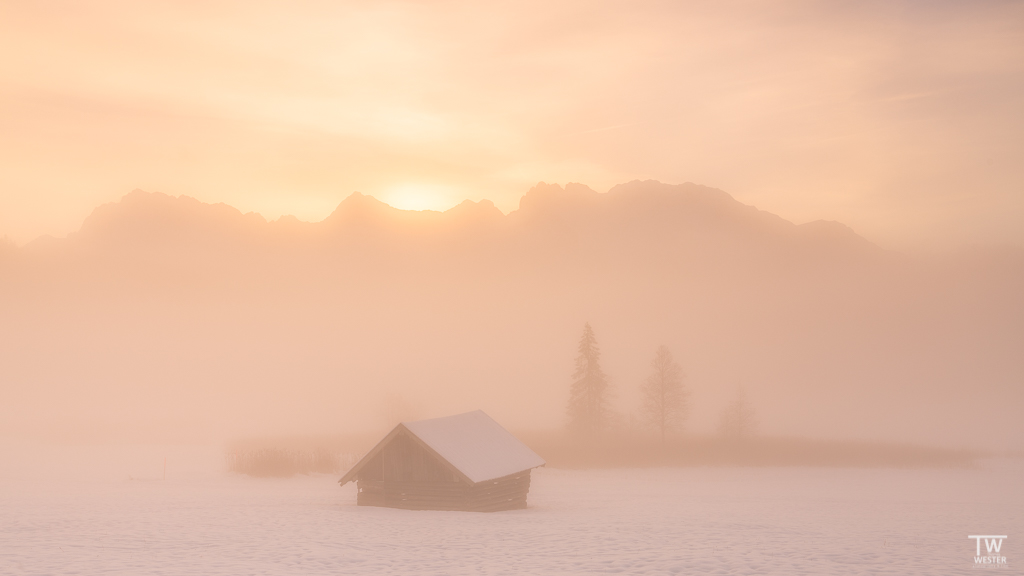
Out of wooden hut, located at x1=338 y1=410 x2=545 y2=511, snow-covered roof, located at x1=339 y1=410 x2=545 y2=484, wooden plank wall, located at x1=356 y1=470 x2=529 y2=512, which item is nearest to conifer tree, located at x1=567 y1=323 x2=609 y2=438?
snow-covered roof, located at x1=339 y1=410 x2=545 y2=484

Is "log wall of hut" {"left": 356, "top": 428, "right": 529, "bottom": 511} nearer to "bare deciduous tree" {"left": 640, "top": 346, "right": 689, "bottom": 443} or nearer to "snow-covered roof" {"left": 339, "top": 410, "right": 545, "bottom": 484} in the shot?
"snow-covered roof" {"left": 339, "top": 410, "right": 545, "bottom": 484}

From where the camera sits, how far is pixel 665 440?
70125mm

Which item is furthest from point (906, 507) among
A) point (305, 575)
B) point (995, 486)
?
point (305, 575)

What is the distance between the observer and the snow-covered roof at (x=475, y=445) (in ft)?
110

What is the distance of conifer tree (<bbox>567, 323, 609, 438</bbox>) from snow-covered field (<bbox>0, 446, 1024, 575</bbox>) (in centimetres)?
2582

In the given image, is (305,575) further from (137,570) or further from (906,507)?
(906,507)

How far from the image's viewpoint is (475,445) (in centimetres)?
3572

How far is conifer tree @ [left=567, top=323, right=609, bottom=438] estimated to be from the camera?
73500mm

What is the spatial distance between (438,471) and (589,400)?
137 feet

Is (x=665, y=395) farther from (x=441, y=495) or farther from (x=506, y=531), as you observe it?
(x=506, y=531)

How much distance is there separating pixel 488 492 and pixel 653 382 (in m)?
47.0

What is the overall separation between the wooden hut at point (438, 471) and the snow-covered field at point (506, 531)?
1.00m

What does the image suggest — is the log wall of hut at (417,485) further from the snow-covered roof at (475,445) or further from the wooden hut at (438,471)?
the snow-covered roof at (475,445)

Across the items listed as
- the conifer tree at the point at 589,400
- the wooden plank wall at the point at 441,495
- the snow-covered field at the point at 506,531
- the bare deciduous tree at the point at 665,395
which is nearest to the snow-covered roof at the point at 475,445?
the wooden plank wall at the point at 441,495
